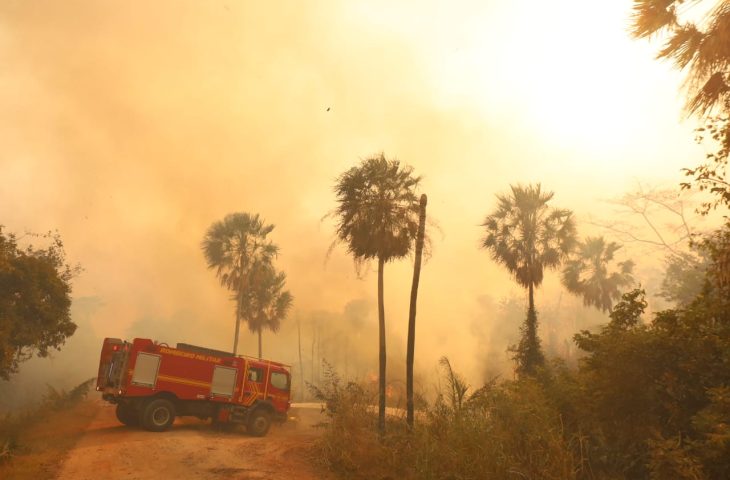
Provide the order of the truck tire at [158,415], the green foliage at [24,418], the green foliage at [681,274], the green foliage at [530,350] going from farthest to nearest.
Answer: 1. the green foliage at [681,274]
2. the green foliage at [530,350]
3. the truck tire at [158,415]
4. the green foliage at [24,418]

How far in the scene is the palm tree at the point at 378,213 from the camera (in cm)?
2003

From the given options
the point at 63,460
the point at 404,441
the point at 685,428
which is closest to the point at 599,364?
the point at 685,428

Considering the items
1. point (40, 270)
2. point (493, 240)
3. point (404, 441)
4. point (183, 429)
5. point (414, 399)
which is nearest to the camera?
point (404, 441)

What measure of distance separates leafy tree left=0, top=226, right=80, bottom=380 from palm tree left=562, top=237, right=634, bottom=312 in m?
38.2

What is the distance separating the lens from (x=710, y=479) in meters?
6.96

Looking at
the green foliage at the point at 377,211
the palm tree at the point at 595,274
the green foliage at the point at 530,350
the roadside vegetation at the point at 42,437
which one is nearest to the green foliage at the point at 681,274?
the palm tree at the point at 595,274

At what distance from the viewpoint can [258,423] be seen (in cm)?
1895

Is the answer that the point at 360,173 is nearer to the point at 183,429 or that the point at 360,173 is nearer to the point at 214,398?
the point at 214,398

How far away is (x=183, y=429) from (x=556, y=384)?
13.8m

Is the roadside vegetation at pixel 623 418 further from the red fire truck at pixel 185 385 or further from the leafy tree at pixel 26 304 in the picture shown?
the leafy tree at pixel 26 304

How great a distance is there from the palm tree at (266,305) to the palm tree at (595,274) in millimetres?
26508

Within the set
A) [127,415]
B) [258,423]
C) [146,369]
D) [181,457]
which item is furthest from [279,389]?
[181,457]

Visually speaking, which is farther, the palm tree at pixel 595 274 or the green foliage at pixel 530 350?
the palm tree at pixel 595 274

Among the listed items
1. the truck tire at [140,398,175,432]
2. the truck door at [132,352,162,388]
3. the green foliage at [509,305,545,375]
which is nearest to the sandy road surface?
the truck tire at [140,398,175,432]
